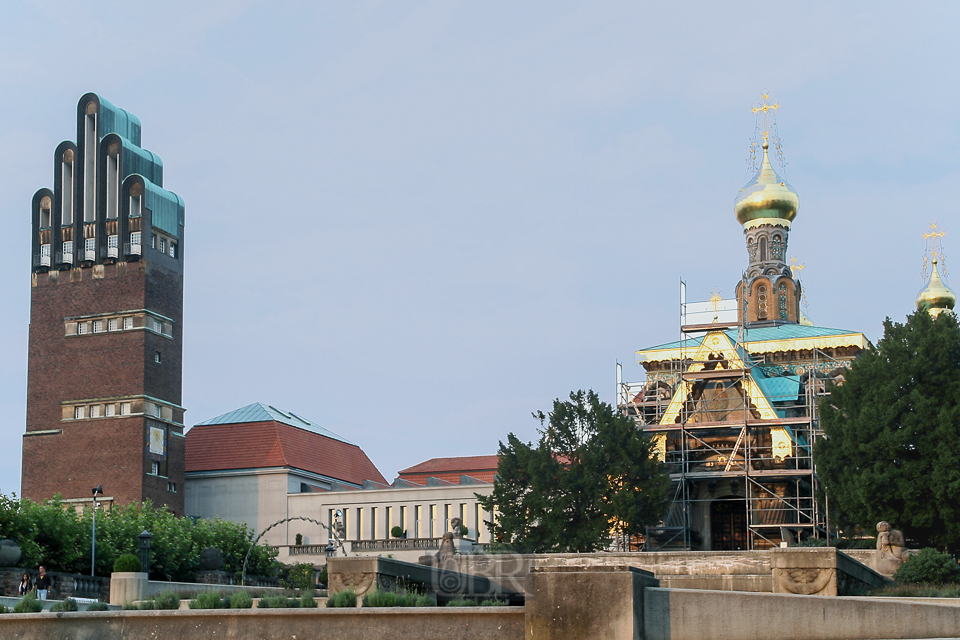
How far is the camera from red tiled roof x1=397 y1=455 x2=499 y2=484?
82.2 m

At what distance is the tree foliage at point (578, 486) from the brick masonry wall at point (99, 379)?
2868 centimetres

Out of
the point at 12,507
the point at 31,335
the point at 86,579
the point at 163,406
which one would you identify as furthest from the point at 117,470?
the point at 86,579

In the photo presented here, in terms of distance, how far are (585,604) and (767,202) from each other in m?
62.5

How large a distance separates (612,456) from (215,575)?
15.5 m

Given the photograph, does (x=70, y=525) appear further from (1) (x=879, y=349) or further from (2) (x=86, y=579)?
(1) (x=879, y=349)

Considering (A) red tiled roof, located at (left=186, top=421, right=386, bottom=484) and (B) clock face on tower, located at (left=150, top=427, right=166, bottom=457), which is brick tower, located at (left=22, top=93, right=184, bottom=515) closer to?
(B) clock face on tower, located at (left=150, top=427, right=166, bottom=457)

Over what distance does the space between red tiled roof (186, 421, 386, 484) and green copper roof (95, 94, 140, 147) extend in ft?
59.6

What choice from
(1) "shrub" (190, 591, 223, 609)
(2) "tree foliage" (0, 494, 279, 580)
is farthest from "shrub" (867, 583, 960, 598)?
(2) "tree foliage" (0, 494, 279, 580)

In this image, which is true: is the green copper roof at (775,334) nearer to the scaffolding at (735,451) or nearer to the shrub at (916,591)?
the scaffolding at (735,451)

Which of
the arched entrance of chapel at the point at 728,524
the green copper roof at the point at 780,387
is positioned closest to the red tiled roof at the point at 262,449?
the arched entrance of chapel at the point at 728,524

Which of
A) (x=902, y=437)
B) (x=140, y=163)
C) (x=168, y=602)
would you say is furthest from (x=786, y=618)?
(x=140, y=163)

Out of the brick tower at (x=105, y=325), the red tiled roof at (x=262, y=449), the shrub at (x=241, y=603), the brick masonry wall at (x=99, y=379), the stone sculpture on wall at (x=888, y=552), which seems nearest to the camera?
the shrub at (x=241, y=603)

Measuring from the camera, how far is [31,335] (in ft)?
250

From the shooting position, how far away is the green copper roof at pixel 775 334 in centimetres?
6266
